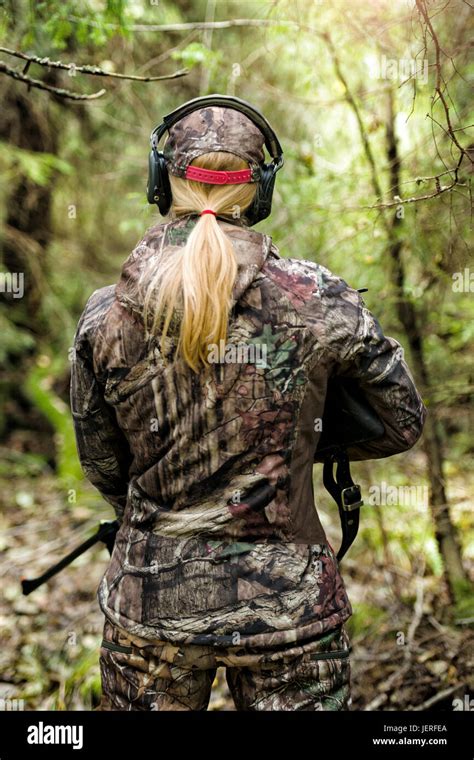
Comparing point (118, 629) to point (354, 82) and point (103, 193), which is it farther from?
point (103, 193)

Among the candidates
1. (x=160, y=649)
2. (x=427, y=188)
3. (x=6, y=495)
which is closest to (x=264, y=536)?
(x=160, y=649)

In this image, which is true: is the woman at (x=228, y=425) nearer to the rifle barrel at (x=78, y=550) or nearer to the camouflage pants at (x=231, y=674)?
the camouflage pants at (x=231, y=674)

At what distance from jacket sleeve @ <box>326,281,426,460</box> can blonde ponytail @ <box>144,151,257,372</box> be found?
0.31 metres

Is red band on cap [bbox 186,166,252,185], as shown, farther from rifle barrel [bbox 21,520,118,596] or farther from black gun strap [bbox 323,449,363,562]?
rifle barrel [bbox 21,520,118,596]

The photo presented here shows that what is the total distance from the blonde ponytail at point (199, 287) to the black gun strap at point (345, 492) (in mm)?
622

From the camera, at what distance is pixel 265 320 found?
2.06 meters

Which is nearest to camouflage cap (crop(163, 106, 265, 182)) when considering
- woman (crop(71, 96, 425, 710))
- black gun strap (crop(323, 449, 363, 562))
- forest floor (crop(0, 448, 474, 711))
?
woman (crop(71, 96, 425, 710))

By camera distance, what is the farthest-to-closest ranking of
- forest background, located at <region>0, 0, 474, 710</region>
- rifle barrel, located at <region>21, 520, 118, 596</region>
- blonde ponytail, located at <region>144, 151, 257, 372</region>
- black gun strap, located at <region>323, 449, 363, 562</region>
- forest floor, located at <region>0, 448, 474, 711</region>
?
1. forest floor, located at <region>0, 448, 474, 711</region>
2. forest background, located at <region>0, 0, 474, 710</region>
3. rifle barrel, located at <region>21, 520, 118, 596</region>
4. black gun strap, located at <region>323, 449, 363, 562</region>
5. blonde ponytail, located at <region>144, 151, 257, 372</region>

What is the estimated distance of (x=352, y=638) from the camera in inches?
169

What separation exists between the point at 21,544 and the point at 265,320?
489 centimetres

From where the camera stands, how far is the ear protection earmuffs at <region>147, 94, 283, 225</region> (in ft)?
7.07

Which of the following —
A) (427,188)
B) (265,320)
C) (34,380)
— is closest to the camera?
(265,320)

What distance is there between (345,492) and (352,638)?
7.29 feet

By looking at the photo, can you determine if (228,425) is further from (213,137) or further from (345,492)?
(213,137)
